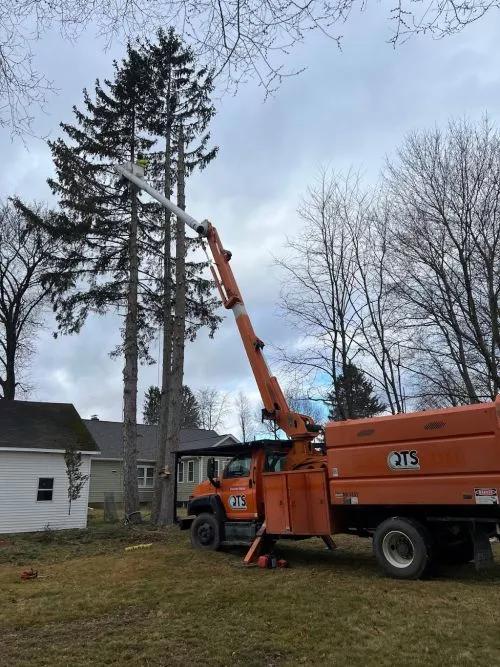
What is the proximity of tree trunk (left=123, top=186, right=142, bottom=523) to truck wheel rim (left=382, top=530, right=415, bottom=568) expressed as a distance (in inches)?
465

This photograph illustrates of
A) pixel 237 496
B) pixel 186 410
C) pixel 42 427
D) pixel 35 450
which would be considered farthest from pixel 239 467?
pixel 186 410

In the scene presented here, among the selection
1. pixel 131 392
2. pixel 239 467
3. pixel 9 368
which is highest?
pixel 9 368

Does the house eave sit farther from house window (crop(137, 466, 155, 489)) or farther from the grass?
house window (crop(137, 466, 155, 489))

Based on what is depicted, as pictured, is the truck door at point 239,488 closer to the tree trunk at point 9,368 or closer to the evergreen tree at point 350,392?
the evergreen tree at point 350,392

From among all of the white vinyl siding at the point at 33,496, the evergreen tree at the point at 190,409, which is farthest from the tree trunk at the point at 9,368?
the evergreen tree at the point at 190,409

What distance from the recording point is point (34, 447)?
20.8 m

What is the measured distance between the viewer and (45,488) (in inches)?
829

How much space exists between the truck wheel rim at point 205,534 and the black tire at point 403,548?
13.8 ft

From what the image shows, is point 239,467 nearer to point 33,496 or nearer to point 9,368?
point 33,496

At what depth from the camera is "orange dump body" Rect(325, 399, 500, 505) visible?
25.1 ft

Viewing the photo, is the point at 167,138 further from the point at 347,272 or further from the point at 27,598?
the point at 27,598

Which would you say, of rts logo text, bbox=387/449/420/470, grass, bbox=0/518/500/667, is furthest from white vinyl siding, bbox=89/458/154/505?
rts logo text, bbox=387/449/420/470

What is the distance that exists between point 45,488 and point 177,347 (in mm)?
8123

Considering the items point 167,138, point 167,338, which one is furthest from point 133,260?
point 167,138
